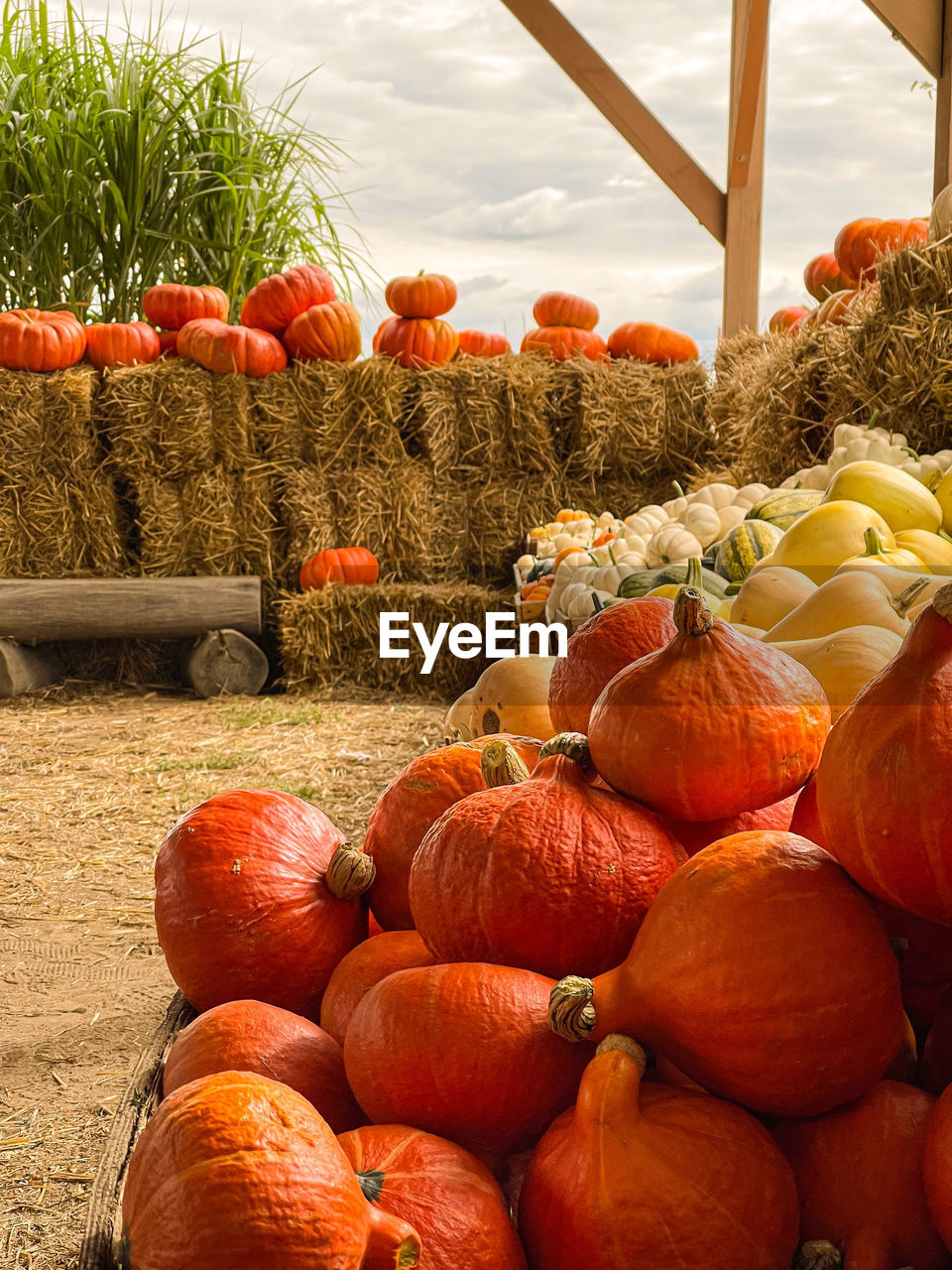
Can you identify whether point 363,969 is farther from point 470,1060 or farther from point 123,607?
point 123,607

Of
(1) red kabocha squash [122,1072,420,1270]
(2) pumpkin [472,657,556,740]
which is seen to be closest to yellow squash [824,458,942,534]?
(2) pumpkin [472,657,556,740]

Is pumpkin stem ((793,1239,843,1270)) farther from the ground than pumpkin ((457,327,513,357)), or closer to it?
closer to it

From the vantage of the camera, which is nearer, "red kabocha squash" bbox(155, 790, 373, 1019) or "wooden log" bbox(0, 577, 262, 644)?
"red kabocha squash" bbox(155, 790, 373, 1019)

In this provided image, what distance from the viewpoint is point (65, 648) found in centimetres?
552

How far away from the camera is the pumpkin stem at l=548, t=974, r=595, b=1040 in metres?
0.52

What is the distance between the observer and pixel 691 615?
0.63 meters

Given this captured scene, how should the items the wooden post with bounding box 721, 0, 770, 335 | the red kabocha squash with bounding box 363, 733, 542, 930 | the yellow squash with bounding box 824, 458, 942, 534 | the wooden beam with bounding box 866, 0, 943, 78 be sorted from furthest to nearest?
the wooden post with bounding box 721, 0, 770, 335 → the wooden beam with bounding box 866, 0, 943, 78 → the yellow squash with bounding box 824, 458, 942, 534 → the red kabocha squash with bounding box 363, 733, 542, 930

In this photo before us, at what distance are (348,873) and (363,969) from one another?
0.08 metres

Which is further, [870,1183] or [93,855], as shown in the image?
[93,855]

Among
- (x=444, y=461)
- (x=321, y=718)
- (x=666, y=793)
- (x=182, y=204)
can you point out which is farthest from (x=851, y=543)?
(x=182, y=204)

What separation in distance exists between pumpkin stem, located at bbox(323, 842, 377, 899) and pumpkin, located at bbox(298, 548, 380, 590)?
4629 millimetres

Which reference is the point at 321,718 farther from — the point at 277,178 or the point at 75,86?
the point at 75,86

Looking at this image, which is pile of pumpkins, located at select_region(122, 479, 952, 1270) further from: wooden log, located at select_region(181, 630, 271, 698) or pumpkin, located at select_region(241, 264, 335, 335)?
pumpkin, located at select_region(241, 264, 335, 335)

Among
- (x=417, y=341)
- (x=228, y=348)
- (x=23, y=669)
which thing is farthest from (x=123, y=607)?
(x=417, y=341)
